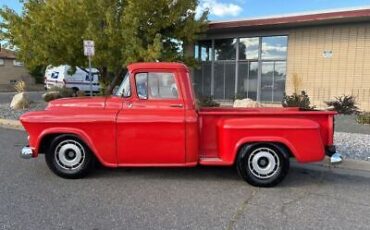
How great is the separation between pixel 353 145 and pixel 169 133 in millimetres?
5014

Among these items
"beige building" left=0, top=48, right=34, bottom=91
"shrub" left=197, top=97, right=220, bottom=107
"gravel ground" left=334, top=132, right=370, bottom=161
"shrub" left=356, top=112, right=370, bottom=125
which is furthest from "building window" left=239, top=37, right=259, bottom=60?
"beige building" left=0, top=48, right=34, bottom=91

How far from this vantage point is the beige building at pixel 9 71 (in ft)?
135

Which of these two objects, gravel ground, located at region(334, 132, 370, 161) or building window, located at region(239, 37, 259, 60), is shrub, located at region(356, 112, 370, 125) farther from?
building window, located at region(239, 37, 259, 60)

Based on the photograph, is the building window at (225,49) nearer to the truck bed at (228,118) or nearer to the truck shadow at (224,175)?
the truck shadow at (224,175)

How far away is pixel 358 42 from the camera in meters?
15.1

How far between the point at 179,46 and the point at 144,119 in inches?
425

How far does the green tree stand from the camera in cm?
1338

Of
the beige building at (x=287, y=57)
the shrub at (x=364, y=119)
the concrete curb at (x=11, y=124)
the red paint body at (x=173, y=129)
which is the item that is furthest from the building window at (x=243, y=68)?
the red paint body at (x=173, y=129)

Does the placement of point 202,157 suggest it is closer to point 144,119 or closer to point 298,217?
point 144,119

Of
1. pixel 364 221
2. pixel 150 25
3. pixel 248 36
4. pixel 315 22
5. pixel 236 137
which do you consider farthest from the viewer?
pixel 248 36

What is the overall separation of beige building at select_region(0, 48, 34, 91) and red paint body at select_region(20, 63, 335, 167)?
38.0 m

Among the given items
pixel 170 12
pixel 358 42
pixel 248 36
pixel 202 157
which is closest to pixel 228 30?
pixel 248 36

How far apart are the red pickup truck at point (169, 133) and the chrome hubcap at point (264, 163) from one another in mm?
15

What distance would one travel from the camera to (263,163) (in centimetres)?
560
